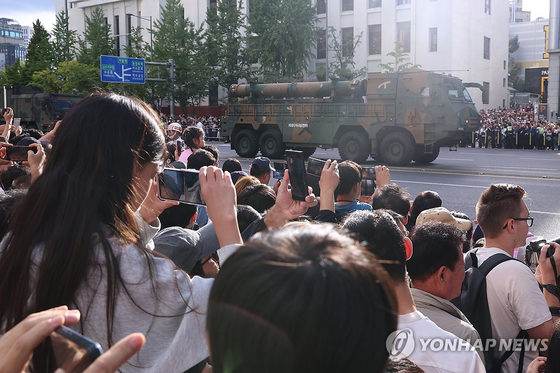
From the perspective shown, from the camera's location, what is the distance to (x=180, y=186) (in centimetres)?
221

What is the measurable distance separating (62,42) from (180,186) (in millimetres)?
59542

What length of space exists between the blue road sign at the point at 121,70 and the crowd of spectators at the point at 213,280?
30.1 meters

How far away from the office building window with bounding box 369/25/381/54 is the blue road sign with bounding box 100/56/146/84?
19245 millimetres

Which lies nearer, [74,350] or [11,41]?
[74,350]

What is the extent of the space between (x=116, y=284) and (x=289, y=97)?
2108 cm

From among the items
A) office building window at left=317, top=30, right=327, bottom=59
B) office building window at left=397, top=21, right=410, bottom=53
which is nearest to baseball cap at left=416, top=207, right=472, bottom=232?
office building window at left=397, top=21, right=410, bottom=53

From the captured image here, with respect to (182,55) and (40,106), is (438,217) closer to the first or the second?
(40,106)

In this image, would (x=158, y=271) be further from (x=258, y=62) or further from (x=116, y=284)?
(x=258, y=62)

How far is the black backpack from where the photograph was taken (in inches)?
119

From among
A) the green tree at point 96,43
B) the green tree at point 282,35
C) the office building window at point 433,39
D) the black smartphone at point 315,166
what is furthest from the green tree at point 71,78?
the black smartphone at point 315,166

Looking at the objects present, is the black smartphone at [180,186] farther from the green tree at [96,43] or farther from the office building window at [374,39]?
the green tree at [96,43]

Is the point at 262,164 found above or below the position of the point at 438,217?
above

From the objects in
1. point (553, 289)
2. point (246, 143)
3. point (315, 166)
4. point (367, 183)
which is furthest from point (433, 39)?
point (553, 289)

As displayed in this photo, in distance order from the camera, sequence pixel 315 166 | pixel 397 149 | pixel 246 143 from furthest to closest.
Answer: pixel 246 143 < pixel 397 149 < pixel 315 166
